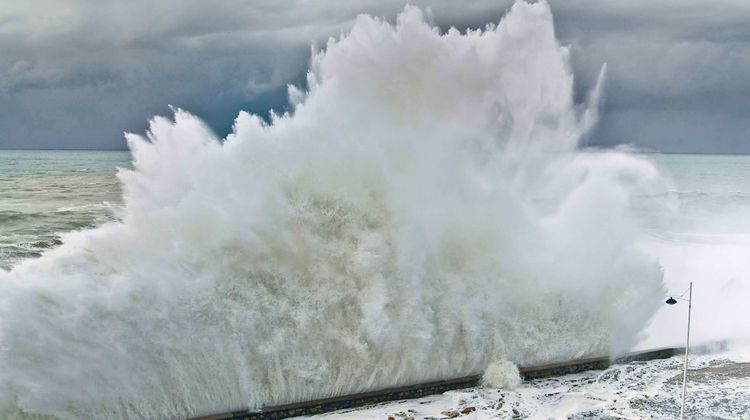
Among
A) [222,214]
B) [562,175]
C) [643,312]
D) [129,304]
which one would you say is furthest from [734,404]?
[129,304]

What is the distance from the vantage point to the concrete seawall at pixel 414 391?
1667cm

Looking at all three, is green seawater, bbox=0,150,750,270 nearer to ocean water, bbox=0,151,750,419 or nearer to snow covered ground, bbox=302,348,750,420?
ocean water, bbox=0,151,750,419

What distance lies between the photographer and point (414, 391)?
719 inches

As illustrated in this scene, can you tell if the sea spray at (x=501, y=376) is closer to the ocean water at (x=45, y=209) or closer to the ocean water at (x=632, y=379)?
the ocean water at (x=632, y=379)

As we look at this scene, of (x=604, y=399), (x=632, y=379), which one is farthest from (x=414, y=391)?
(x=632, y=379)

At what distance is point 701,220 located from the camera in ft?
163

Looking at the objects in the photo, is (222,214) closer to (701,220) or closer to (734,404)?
(734,404)

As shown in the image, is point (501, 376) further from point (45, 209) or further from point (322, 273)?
point (45, 209)

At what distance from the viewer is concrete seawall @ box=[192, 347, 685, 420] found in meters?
16.7

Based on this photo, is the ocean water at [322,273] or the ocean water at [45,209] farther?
the ocean water at [45,209]

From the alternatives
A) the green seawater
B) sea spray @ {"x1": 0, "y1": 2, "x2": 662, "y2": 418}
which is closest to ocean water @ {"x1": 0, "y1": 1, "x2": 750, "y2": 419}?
sea spray @ {"x1": 0, "y1": 2, "x2": 662, "y2": 418}

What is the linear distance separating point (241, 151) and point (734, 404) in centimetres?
1381

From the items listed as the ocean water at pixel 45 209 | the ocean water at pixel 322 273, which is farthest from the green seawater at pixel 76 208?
the ocean water at pixel 322 273

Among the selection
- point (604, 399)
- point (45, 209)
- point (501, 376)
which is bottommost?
point (604, 399)
